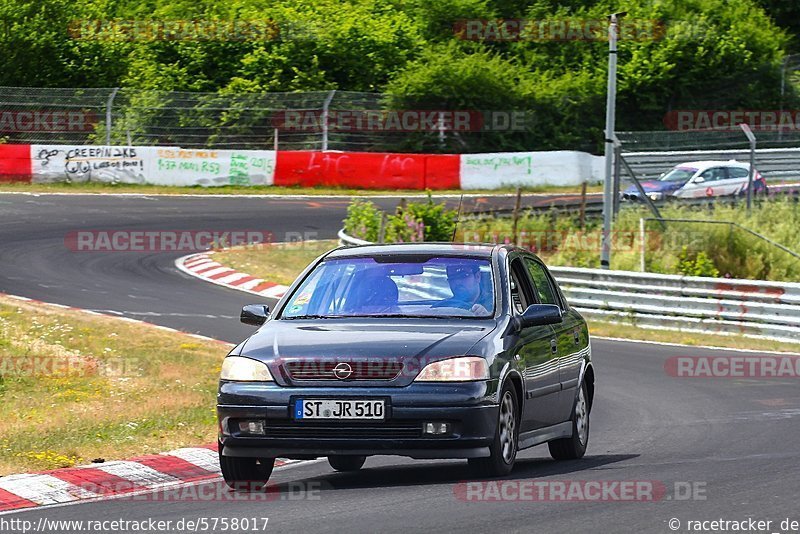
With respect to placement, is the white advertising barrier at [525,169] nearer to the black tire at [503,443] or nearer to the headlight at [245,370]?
the black tire at [503,443]

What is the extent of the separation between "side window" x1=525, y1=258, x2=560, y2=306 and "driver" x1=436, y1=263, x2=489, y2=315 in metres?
0.86

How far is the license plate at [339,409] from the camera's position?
27.7ft

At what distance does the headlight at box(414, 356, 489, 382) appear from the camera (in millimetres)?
8531

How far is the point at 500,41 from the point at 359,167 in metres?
14.8

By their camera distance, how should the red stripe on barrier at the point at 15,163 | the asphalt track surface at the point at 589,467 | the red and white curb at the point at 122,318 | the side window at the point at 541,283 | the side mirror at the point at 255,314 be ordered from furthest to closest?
the red stripe on barrier at the point at 15,163, the red and white curb at the point at 122,318, the side window at the point at 541,283, the side mirror at the point at 255,314, the asphalt track surface at the point at 589,467

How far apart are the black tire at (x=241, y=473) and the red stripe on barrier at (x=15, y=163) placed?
29.4 metres

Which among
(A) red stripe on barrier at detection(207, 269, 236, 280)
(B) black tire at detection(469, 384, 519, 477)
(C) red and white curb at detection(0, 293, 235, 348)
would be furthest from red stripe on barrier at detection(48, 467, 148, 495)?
(A) red stripe on barrier at detection(207, 269, 236, 280)

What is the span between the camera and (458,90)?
45.8 meters

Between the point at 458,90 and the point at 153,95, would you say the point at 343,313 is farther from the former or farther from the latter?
the point at 458,90

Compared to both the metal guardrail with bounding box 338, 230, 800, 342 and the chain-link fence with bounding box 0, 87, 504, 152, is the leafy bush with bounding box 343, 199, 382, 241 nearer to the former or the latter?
the metal guardrail with bounding box 338, 230, 800, 342

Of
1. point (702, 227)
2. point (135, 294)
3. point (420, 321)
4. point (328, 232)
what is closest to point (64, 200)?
point (328, 232)

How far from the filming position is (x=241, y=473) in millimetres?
8961

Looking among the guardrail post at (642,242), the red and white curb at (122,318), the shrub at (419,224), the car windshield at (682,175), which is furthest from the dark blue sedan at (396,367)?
the car windshield at (682,175)

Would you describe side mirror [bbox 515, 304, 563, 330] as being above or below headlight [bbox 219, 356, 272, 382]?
above
